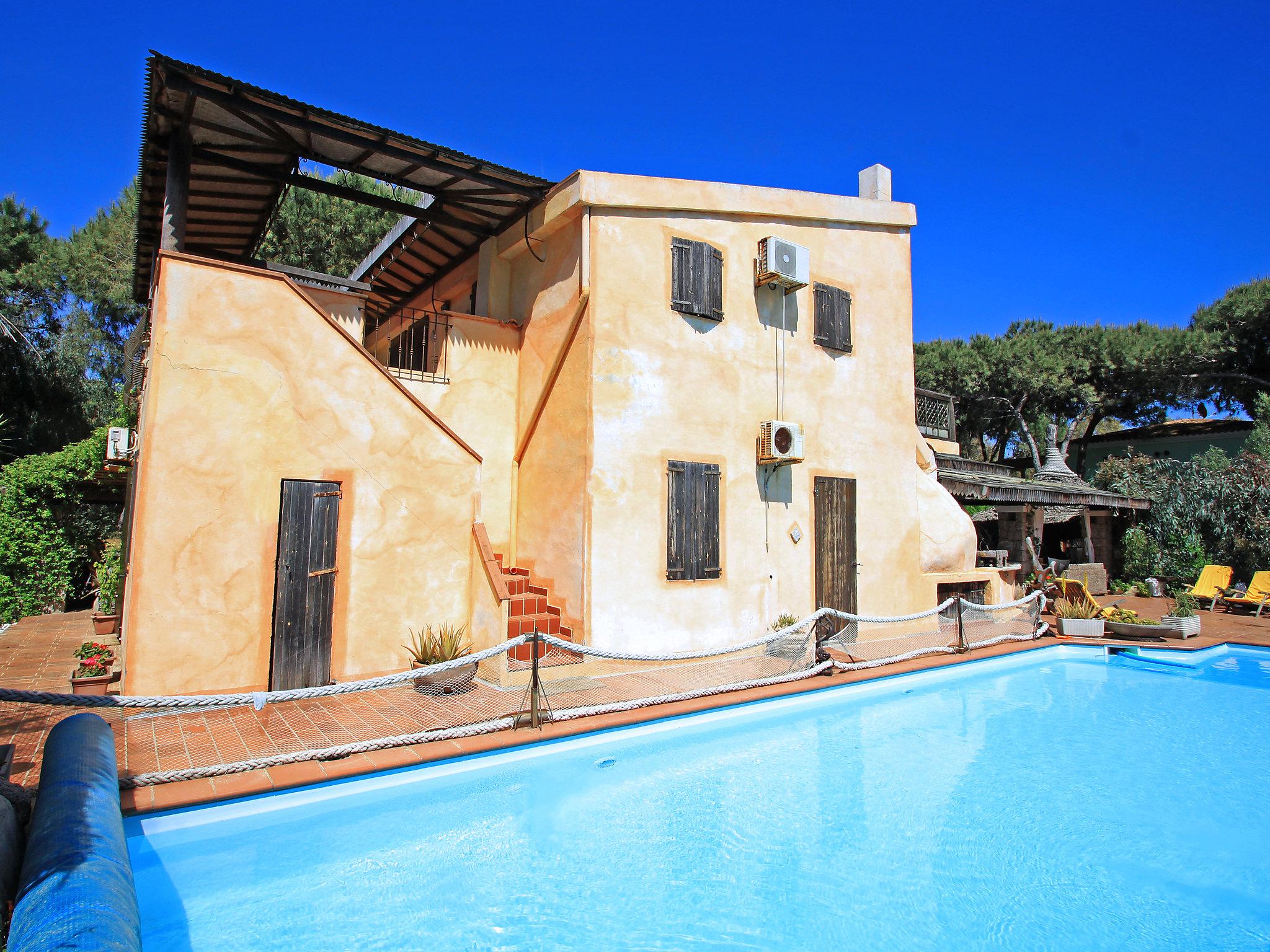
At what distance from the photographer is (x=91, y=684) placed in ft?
22.3

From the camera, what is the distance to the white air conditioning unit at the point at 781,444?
10.4 metres

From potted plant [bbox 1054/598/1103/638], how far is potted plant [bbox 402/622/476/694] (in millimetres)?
10391

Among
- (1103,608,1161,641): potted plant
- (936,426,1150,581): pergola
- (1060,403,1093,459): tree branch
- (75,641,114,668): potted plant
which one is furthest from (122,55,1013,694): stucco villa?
(1060,403,1093,459): tree branch

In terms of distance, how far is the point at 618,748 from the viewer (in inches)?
255

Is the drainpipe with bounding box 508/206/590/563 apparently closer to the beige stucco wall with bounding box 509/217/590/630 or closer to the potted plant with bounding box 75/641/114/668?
the beige stucco wall with bounding box 509/217/590/630

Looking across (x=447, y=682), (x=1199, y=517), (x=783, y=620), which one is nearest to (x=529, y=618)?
(x=447, y=682)

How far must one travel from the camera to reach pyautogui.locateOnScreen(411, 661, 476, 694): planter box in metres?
7.63

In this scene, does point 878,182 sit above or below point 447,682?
above

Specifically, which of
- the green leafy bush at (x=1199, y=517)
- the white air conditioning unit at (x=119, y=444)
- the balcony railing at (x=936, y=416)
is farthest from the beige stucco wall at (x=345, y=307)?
the green leafy bush at (x=1199, y=517)

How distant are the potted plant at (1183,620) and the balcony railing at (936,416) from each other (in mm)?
6490

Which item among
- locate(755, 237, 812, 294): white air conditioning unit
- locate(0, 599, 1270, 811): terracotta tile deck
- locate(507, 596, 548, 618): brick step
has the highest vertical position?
locate(755, 237, 812, 294): white air conditioning unit

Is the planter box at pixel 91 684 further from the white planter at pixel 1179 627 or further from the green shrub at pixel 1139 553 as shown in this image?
the green shrub at pixel 1139 553

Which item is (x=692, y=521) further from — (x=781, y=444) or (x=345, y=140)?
(x=345, y=140)

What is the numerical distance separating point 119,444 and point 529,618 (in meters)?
6.06
